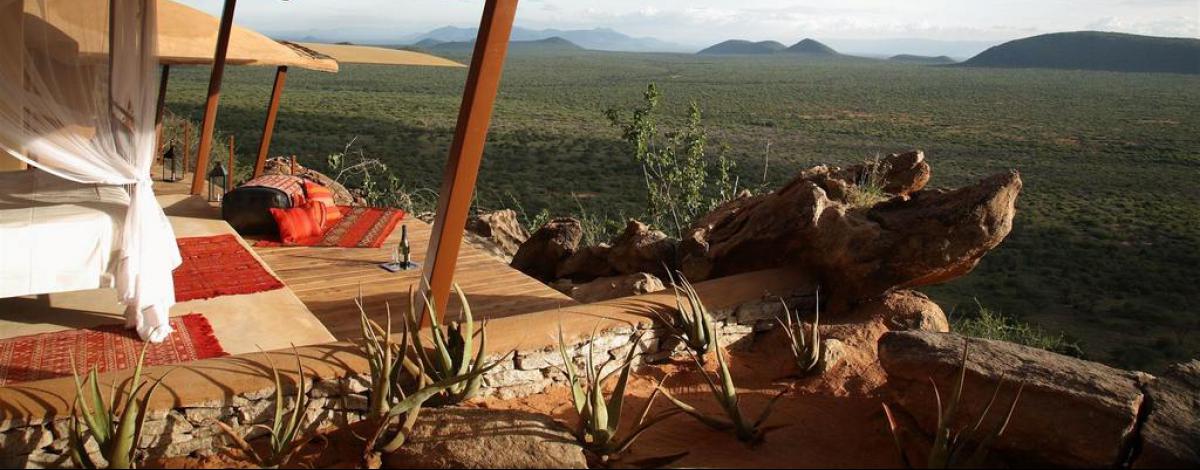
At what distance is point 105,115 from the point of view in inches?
183

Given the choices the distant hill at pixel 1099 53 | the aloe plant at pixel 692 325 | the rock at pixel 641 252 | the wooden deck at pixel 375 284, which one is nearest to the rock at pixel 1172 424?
the aloe plant at pixel 692 325

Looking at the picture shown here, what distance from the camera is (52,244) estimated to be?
429cm

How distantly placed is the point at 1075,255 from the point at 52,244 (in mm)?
14605

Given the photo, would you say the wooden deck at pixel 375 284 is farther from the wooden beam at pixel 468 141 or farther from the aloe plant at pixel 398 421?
the aloe plant at pixel 398 421

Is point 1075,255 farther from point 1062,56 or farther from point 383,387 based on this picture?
point 1062,56

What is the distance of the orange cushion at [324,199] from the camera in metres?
7.48

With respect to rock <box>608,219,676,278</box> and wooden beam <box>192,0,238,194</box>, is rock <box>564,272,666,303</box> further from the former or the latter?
wooden beam <box>192,0,238,194</box>

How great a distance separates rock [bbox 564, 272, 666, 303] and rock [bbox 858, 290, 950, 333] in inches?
49.5

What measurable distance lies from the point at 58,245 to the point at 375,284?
6.08 ft

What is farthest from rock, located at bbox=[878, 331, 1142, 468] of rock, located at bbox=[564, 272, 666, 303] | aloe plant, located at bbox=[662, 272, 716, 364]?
rock, located at bbox=[564, 272, 666, 303]

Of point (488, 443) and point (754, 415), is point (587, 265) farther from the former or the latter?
point (488, 443)

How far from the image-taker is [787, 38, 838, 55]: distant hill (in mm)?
170375

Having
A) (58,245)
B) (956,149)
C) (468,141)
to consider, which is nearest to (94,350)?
(58,245)

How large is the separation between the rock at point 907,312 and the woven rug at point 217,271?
3413 millimetres
